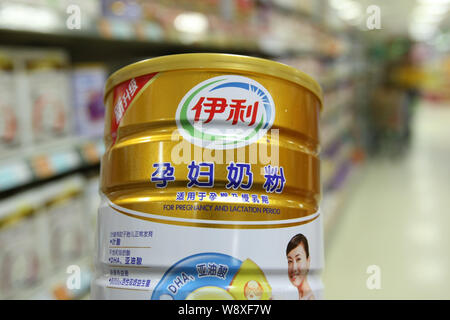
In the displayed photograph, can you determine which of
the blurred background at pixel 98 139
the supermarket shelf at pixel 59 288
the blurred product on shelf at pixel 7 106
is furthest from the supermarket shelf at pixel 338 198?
the blurred product on shelf at pixel 7 106

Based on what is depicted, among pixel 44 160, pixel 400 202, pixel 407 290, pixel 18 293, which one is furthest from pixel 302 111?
pixel 400 202

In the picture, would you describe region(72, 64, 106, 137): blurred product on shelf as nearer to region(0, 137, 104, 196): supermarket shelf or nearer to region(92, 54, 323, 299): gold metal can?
region(0, 137, 104, 196): supermarket shelf

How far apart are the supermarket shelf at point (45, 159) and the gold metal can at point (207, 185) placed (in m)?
0.87

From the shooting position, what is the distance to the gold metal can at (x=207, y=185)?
0.55m

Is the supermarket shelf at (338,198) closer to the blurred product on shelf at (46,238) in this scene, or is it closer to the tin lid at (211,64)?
the blurred product on shelf at (46,238)

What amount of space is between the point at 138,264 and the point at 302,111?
0.99 ft

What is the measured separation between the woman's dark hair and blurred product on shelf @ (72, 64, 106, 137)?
1301 millimetres

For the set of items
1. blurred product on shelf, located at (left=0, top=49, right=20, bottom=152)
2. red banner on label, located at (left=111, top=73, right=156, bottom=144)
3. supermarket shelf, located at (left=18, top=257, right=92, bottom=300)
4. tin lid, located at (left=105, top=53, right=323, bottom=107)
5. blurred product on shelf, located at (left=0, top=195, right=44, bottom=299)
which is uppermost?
blurred product on shelf, located at (left=0, top=49, right=20, bottom=152)

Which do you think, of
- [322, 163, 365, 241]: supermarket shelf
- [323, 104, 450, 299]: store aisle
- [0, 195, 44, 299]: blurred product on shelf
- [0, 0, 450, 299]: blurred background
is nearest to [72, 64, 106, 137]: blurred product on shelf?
[0, 0, 450, 299]: blurred background

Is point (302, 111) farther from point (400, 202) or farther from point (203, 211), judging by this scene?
point (400, 202)

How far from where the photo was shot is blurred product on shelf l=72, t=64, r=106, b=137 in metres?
1.70

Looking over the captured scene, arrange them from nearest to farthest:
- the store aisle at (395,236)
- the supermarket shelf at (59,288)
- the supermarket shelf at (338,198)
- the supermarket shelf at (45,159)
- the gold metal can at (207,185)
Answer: the gold metal can at (207,185)
the supermarket shelf at (45,159)
the supermarket shelf at (59,288)
the store aisle at (395,236)
the supermarket shelf at (338,198)

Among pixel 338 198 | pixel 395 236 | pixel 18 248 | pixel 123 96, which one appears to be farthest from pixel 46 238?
pixel 338 198
